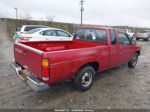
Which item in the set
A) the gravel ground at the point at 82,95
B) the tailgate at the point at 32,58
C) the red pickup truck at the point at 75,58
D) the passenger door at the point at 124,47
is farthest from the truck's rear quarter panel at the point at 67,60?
the passenger door at the point at 124,47

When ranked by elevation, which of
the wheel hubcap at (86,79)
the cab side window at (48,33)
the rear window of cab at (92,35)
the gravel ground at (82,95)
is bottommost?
the gravel ground at (82,95)

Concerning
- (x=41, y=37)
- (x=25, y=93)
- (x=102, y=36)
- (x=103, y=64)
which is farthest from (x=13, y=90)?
(x=41, y=37)

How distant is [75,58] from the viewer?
2.58m

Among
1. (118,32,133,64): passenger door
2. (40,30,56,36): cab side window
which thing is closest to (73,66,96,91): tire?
(118,32,133,64): passenger door

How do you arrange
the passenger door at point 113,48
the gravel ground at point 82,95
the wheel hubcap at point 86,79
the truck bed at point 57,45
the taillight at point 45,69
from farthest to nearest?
the truck bed at point 57,45 → the passenger door at point 113,48 → the wheel hubcap at point 86,79 → the gravel ground at point 82,95 → the taillight at point 45,69

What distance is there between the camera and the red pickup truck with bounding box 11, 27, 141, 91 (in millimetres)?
2242

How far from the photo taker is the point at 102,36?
12.0ft

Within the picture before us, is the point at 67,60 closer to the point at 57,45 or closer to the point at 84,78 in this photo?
the point at 84,78

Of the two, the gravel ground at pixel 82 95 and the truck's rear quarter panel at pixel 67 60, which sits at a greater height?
the truck's rear quarter panel at pixel 67 60

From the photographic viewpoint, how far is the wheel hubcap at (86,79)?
122 inches

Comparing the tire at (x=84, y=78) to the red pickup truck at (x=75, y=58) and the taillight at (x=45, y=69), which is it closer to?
the red pickup truck at (x=75, y=58)

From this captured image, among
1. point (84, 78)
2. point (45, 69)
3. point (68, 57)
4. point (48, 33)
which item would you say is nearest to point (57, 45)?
point (84, 78)

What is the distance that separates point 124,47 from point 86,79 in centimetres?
200

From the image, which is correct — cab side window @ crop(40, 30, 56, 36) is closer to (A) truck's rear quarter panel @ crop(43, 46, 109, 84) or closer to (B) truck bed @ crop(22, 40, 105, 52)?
(B) truck bed @ crop(22, 40, 105, 52)
